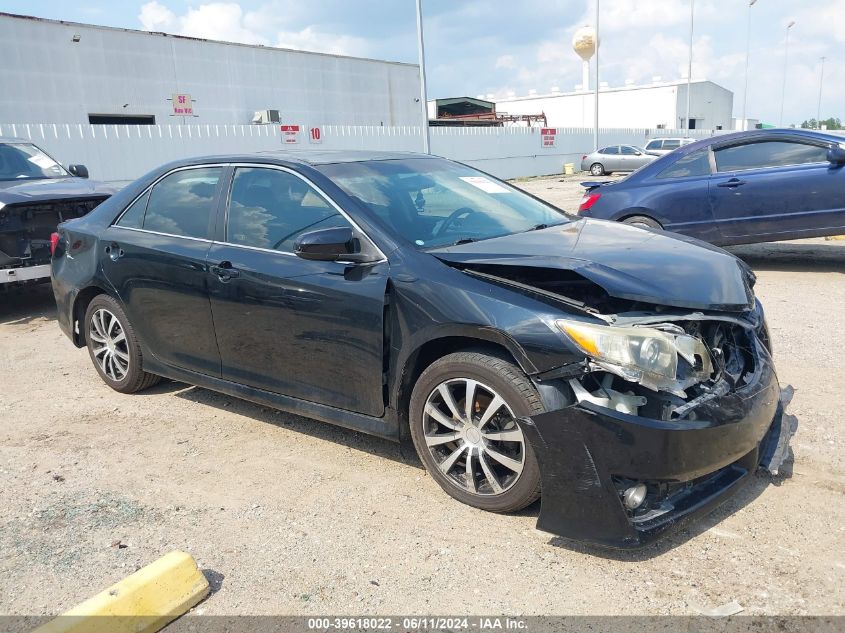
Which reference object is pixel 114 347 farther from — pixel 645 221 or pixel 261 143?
pixel 261 143

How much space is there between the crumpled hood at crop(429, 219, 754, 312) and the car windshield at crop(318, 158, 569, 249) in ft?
0.66

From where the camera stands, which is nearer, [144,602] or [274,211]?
[144,602]

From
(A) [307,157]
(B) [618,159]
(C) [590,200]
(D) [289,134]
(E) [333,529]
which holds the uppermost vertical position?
(D) [289,134]

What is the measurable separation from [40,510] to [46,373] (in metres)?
2.62

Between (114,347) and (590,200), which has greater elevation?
(590,200)

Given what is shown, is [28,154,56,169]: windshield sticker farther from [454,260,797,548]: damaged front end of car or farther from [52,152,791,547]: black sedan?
[454,260,797,548]: damaged front end of car

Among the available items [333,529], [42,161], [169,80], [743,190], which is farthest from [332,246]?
[169,80]

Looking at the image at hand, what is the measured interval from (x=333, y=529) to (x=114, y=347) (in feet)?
8.76

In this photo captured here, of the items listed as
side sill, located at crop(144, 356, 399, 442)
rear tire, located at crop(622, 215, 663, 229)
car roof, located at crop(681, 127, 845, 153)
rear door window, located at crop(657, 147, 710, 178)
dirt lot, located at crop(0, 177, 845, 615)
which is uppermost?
car roof, located at crop(681, 127, 845, 153)

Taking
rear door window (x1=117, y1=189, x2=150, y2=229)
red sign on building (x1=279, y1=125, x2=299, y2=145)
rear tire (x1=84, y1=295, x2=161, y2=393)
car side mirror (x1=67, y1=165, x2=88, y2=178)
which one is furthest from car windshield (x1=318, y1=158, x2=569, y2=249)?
red sign on building (x1=279, y1=125, x2=299, y2=145)

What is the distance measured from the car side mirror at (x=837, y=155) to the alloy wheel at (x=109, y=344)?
283 inches

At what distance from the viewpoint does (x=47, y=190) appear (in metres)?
7.55

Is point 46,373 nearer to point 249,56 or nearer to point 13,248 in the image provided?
point 13,248

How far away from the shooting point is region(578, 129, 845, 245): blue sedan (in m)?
7.69
